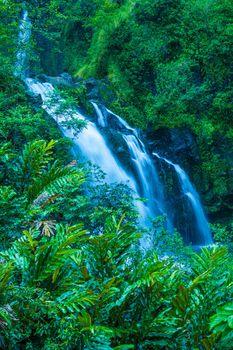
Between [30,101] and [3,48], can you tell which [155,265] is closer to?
[30,101]

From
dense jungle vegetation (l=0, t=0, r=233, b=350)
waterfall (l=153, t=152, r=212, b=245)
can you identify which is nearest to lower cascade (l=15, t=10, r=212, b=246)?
waterfall (l=153, t=152, r=212, b=245)

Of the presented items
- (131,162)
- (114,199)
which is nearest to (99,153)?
(131,162)

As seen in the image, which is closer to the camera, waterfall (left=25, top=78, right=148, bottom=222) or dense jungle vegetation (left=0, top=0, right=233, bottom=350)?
dense jungle vegetation (left=0, top=0, right=233, bottom=350)

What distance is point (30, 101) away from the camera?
9461 mm

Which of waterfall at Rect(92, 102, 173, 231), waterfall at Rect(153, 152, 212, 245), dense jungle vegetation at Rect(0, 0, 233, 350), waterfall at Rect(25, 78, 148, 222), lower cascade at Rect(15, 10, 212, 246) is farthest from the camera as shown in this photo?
waterfall at Rect(153, 152, 212, 245)

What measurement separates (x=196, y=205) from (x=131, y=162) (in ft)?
10.8

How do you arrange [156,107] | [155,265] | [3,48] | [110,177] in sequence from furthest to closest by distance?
[156,107] → [110,177] → [3,48] → [155,265]

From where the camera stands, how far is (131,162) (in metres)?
11.6

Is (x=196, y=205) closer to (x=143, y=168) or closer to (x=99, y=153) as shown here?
(x=143, y=168)


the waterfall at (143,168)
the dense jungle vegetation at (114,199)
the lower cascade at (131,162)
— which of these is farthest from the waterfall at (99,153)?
the dense jungle vegetation at (114,199)

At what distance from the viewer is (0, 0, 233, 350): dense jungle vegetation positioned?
7.66 feet

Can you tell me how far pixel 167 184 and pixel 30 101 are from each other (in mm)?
5838

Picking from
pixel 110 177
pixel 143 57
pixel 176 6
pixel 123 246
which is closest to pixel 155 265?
pixel 123 246

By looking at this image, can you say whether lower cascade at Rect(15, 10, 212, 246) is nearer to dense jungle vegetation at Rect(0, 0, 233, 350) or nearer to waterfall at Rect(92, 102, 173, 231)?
waterfall at Rect(92, 102, 173, 231)
